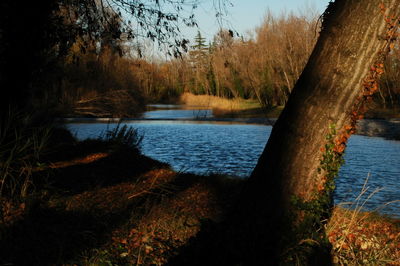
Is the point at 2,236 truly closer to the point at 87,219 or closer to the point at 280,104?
the point at 87,219

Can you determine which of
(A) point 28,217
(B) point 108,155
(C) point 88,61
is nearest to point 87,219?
(A) point 28,217

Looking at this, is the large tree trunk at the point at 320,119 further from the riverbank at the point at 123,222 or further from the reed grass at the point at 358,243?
the reed grass at the point at 358,243

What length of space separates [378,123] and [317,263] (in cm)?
2122

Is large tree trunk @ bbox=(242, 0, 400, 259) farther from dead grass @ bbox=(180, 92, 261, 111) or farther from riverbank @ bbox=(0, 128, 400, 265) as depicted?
dead grass @ bbox=(180, 92, 261, 111)

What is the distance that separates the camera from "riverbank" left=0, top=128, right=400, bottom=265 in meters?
3.20

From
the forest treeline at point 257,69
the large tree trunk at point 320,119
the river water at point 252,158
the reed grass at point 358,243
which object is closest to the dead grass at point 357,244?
the reed grass at point 358,243

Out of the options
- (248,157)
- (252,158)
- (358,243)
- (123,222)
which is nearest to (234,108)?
(248,157)

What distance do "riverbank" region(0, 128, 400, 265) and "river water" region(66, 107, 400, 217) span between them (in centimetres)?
85

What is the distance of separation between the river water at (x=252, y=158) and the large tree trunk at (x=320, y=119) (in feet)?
11.2

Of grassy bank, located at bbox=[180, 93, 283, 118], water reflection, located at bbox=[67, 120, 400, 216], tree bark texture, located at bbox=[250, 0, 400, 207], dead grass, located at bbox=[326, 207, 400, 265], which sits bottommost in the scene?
water reflection, located at bbox=[67, 120, 400, 216]

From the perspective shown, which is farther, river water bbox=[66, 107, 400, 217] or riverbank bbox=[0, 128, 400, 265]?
river water bbox=[66, 107, 400, 217]

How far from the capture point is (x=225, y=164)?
35.6 feet

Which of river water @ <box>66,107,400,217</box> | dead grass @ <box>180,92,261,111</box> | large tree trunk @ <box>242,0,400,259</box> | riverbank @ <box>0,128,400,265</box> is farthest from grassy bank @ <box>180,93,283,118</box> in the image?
large tree trunk @ <box>242,0,400,259</box>

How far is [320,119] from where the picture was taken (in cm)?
245
